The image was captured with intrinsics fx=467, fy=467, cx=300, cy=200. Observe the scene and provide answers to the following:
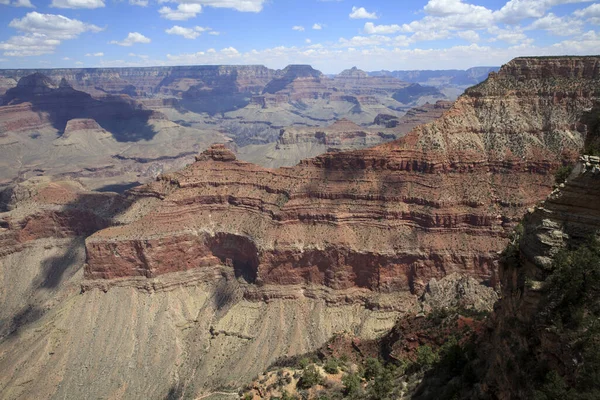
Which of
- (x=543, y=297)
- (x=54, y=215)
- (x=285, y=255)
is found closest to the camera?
(x=543, y=297)

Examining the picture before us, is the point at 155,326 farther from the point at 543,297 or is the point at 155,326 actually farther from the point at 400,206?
the point at 543,297

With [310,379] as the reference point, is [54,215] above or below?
below

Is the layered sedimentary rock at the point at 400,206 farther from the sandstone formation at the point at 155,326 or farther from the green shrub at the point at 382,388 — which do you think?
the green shrub at the point at 382,388

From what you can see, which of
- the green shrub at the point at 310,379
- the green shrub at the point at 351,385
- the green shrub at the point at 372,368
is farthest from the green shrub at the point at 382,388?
the green shrub at the point at 310,379

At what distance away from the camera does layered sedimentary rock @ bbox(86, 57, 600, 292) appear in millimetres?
71750

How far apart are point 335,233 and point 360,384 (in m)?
37.1

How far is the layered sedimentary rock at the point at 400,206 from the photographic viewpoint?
7175 cm

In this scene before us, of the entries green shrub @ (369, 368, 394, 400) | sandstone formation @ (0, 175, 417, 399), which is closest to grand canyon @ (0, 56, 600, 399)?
sandstone formation @ (0, 175, 417, 399)

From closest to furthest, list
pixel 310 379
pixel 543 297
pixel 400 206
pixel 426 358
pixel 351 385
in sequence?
pixel 543 297
pixel 426 358
pixel 351 385
pixel 310 379
pixel 400 206

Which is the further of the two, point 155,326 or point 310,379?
point 155,326

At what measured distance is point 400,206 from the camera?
245 ft

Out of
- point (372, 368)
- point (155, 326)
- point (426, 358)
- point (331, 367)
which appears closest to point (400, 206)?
point (331, 367)

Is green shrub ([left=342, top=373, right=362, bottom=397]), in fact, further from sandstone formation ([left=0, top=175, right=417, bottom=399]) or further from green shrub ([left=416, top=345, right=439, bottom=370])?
sandstone formation ([left=0, top=175, right=417, bottom=399])

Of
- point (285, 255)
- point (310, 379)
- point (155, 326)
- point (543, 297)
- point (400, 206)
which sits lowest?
point (155, 326)
